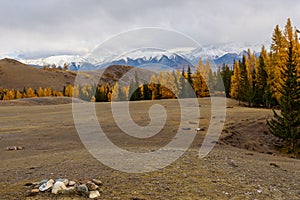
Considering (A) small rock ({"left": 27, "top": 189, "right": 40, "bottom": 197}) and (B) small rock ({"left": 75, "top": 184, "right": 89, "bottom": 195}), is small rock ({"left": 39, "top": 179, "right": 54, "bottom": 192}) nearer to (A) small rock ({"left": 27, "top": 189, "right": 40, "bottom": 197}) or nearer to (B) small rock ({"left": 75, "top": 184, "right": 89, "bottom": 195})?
(A) small rock ({"left": 27, "top": 189, "right": 40, "bottom": 197})

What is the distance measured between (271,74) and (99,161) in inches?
2030

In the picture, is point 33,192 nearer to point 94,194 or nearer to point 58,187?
point 58,187

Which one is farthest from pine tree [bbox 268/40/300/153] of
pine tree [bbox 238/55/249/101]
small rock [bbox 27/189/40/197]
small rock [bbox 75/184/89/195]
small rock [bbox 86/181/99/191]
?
pine tree [bbox 238/55/249/101]

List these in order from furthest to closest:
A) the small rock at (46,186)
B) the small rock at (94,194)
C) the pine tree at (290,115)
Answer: the pine tree at (290,115)
the small rock at (46,186)
the small rock at (94,194)

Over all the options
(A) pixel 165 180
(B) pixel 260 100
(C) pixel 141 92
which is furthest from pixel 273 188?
(C) pixel 141 92

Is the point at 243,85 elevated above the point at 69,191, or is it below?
above

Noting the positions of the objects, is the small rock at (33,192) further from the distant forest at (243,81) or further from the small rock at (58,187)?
the distant forest at (243,81)

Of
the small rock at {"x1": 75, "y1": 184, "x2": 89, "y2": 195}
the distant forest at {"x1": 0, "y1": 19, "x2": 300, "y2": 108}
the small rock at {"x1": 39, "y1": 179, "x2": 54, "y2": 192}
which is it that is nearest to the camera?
the small rock at {"x1": 75, "y1": 184, "x2": 89, "y2": 195}

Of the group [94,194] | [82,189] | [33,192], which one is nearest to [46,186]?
[33,192]

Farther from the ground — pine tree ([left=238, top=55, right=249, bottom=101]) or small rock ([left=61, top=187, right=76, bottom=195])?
pine tree ([left=238, top=55, right=249, bottom=101])

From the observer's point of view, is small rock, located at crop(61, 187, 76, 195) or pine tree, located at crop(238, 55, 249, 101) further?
pine tree, located at crop(238, 55, 249, 101)

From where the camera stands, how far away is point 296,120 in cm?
2531

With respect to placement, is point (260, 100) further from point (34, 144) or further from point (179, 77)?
point (34, 144)

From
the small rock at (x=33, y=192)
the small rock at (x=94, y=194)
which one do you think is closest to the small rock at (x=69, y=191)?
the small rock at (x=94, y=194)
